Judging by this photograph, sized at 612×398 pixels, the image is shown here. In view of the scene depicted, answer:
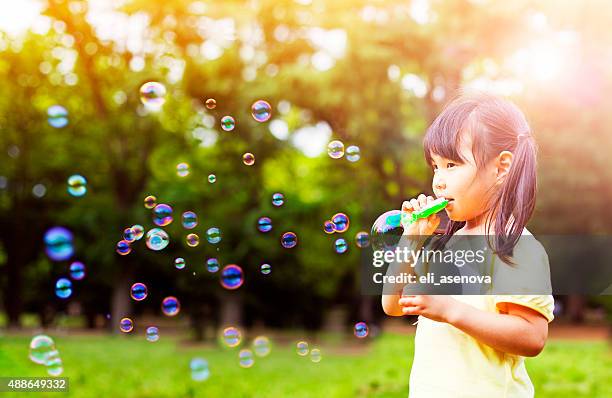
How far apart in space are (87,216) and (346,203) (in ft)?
23.9

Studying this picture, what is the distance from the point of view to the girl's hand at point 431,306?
1984mm

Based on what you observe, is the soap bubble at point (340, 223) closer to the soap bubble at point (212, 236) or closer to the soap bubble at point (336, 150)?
the soap bubble at point (336, 150)

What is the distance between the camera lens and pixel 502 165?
2182 mm

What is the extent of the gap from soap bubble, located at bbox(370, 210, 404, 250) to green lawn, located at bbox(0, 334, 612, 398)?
5.02m

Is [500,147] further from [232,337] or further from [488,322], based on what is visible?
[232,337]

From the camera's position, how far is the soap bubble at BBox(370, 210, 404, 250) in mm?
2709

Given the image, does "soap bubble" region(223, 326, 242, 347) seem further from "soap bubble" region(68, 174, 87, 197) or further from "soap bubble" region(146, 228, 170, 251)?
"soap bubble" region(68, 174, 87, 197)

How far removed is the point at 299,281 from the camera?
1955 cm

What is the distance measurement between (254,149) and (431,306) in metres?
16.6

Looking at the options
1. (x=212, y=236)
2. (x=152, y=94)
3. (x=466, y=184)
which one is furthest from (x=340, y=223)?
(x=152, y=94)

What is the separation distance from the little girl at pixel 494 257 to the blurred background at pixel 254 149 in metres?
8.36

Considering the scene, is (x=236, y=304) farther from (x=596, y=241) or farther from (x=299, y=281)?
(x=596, y=241)

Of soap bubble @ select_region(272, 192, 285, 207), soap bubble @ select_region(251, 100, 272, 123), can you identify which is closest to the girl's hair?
soap bubble @ select_region(272, 192, 285, 207)

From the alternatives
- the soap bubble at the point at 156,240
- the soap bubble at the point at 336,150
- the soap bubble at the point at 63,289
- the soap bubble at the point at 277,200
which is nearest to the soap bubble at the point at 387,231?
the soap bubble at the point at 277,200
